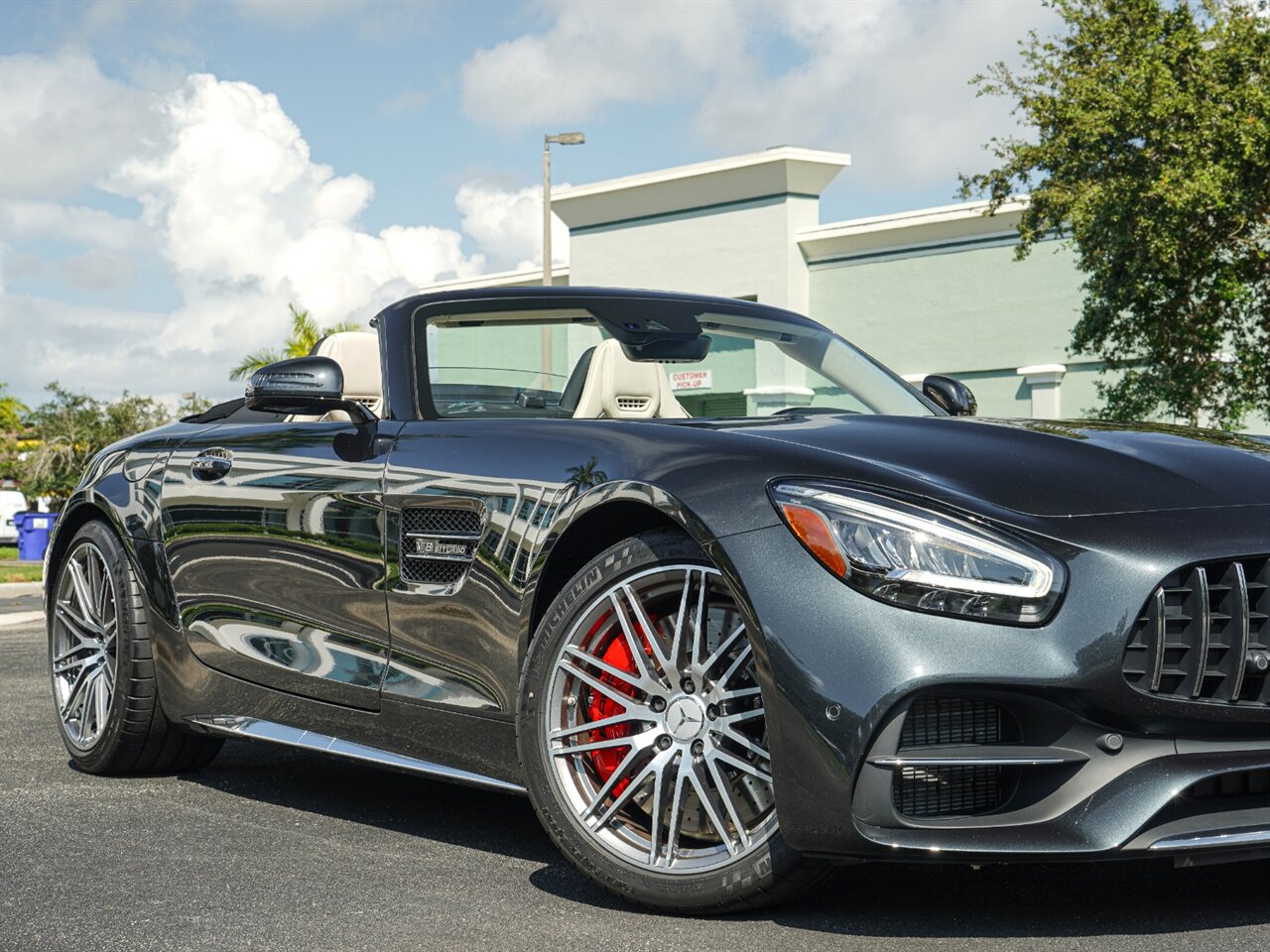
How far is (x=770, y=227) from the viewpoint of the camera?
32.1m

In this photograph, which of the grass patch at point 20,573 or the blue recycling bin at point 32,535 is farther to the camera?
the blue recycling bin at point 32,535

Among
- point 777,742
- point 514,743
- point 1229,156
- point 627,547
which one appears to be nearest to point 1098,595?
point 777,742

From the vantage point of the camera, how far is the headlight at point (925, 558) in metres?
2.91

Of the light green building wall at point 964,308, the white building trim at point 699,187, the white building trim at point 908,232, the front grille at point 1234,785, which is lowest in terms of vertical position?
the front grille at point 1234,785

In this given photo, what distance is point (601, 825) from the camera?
3.40 meters

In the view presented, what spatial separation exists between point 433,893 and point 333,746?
0.76m

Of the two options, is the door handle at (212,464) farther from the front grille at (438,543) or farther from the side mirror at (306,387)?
the front grille at (438,543)

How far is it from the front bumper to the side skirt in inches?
37.0

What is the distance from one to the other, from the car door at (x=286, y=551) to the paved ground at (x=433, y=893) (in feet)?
1.42

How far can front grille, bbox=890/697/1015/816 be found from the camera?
9.65 feet

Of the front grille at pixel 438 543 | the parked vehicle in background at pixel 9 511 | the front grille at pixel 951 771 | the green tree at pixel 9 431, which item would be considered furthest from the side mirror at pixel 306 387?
the green tree at pixel 9 431

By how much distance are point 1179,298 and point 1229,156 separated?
2.74 m

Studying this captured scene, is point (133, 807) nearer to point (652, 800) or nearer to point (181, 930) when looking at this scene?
point (181, 930)

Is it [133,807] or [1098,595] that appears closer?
[1098,595]
